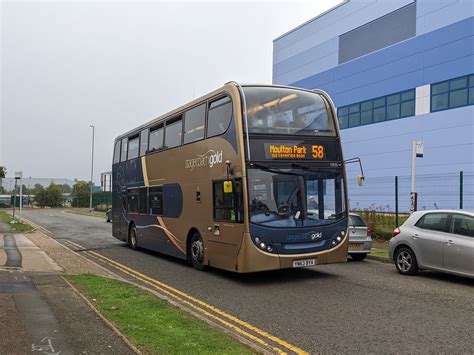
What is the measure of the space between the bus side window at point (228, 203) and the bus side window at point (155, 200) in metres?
3.64

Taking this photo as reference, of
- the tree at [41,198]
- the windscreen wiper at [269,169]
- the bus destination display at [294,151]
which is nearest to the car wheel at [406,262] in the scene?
the bus destination display at [294,151]

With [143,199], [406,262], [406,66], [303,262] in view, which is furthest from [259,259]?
[406,66]

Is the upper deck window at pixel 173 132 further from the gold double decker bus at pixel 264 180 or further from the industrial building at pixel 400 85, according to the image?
the industrial building at pixel 400 85

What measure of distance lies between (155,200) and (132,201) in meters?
2.52

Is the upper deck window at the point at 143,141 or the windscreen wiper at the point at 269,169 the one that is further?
the upper deck window at the point at 143,141

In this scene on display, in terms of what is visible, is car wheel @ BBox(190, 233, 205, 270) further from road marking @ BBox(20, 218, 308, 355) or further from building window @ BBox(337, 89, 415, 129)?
building window @ BBox(337, 89, 415, 129)

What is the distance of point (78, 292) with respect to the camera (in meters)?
8.05

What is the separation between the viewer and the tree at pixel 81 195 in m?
81.9

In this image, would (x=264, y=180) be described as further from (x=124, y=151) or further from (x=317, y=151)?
(x=124, y=151)

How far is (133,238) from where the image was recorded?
1631cm

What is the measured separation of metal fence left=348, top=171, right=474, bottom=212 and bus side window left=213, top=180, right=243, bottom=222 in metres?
9.46

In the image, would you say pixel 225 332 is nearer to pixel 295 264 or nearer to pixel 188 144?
pixel 295 264

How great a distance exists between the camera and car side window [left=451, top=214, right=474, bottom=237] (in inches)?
357

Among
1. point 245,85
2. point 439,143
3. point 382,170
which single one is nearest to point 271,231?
point 245,85
